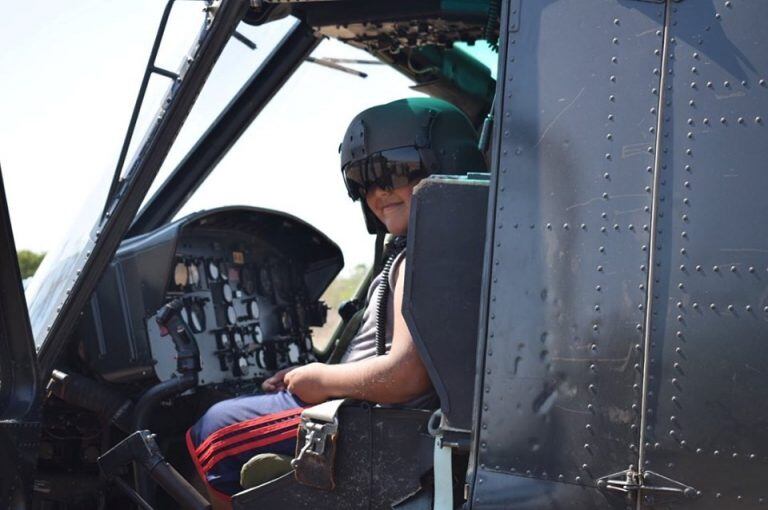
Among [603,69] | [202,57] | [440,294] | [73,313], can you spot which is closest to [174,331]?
[73,313]

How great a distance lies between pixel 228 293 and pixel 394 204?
1.17 meters

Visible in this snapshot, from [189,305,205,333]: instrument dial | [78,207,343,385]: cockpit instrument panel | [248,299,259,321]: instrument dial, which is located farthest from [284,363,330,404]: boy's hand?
[248,299,259,321]: instrument dial

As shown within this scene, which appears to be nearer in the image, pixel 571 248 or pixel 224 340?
pixel 571 248

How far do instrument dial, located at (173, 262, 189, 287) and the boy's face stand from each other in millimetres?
964

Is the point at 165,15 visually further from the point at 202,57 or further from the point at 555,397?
the point at 555,397

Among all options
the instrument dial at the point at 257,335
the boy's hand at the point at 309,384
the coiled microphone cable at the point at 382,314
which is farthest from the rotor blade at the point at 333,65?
the boy's hand at the point at 309,384

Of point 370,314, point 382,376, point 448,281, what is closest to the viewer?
point 448,281

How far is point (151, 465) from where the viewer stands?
9.34 ft

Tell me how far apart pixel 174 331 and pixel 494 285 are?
1.43 metres

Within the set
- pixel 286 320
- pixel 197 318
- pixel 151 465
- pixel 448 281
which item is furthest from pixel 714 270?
pixel 286 320

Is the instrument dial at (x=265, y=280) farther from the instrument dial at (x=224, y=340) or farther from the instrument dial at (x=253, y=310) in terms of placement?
the instrument dial at (x=224, y=340)

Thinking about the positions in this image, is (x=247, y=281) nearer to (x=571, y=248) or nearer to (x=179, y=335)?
(x=179, y=335)

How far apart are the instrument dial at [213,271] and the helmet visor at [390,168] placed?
1083 millimetres

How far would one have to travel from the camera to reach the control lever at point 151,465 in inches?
111
